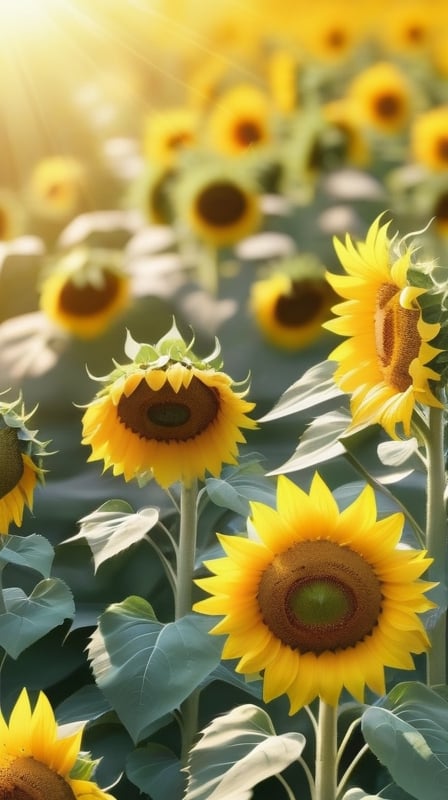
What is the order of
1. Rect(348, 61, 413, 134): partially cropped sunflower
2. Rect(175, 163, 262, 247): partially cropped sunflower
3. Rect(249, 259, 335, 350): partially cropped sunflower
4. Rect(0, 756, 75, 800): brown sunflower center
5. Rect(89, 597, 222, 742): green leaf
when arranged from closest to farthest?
Rect(0, 756, 75, 800): brown sunflower center < Rect(89, 597, 222, 742): green leaf < Rect(249, 259, 335, 350): partially cropped sunflower < Rect(175, 163, 262, 247): partially cropped sunflower < Rect(348, 61, 413, 134): partially cropped sunflower

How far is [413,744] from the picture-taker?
769 millimetres

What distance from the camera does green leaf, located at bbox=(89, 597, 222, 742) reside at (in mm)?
842

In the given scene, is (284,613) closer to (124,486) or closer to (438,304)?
(438,304)

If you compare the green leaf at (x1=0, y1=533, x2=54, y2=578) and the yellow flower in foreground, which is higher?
the yellow flower in foreground

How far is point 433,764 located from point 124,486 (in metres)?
0.58

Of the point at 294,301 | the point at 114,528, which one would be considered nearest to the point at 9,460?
the point at 114,528

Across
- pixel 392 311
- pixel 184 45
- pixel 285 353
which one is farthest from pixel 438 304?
pixel 184 45

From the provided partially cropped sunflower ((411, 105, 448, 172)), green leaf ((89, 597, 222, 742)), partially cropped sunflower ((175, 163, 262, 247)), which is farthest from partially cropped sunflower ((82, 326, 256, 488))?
partially cropped sunflower ((411, 105, 448, 172))

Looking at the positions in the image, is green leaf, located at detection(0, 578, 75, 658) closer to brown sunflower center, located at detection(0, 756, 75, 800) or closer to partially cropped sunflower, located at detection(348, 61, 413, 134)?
brown sunflower center, located at detection(0, 756, 75, 800)

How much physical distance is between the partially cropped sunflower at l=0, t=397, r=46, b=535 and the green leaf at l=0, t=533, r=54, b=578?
0.07ft

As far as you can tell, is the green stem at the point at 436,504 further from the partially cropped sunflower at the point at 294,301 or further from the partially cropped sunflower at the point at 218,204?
the partially cropped sunflower at the point at 218,204

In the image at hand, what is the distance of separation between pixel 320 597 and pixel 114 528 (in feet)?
0.94

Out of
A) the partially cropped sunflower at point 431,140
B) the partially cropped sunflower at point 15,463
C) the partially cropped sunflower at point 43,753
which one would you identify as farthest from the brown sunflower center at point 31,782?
the partially cropped sunflower at point 431,140

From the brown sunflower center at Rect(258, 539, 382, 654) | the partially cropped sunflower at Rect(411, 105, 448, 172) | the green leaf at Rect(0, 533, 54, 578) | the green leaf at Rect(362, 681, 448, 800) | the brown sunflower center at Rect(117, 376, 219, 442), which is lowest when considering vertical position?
the partially cropped sunflower at Rect(411, 105, 448, 172)
